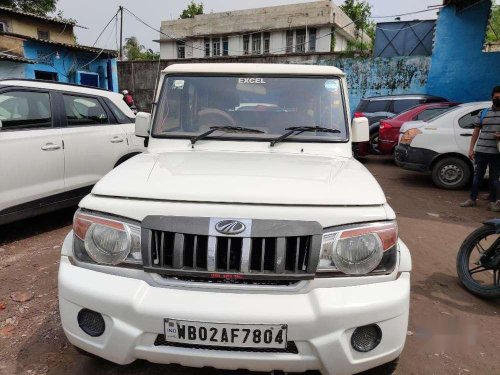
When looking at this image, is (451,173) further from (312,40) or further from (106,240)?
(312,40)

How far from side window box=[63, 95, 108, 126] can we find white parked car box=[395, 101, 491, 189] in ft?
18.4

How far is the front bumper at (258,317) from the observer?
5.44 ft

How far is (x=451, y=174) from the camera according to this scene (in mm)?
7426

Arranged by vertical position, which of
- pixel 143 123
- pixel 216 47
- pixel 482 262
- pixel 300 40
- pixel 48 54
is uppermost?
pixel 300 40

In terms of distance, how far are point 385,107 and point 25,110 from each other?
894cm

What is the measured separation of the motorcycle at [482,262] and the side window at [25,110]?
4.66 m

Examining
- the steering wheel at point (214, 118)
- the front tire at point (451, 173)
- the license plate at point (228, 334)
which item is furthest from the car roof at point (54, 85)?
the front tire at point (451, 173)

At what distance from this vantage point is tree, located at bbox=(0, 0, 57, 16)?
24.1 metres

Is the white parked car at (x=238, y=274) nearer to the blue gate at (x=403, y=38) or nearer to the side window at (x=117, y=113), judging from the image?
the side window at (x=117, y=113)

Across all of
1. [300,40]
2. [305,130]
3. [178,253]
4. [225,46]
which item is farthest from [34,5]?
[178,253]

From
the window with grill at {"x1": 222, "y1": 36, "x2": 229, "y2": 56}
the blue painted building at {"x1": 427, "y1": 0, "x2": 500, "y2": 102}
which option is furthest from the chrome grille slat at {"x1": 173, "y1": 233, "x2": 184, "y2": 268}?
the window with grill at {"x1": 222, "y1": 36, "x2": 229, "y2": 56}

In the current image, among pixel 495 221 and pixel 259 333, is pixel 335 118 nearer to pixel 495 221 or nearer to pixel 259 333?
pixel 495 221

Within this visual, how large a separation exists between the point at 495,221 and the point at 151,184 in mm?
2855

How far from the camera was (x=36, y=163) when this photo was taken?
444 cm
